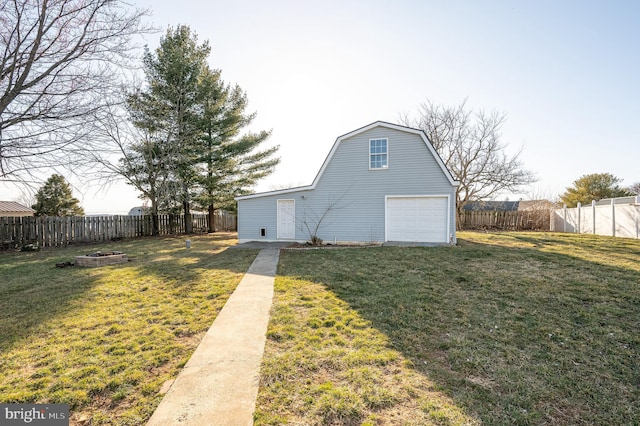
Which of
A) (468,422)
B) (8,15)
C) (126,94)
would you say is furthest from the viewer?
(126,94)

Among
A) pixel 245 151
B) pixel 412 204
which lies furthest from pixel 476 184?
pixel 245 151

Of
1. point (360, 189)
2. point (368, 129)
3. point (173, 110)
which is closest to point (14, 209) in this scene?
point (173, 110)

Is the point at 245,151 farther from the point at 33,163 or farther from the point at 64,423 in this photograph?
the point at 64,423

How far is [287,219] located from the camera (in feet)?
45.1

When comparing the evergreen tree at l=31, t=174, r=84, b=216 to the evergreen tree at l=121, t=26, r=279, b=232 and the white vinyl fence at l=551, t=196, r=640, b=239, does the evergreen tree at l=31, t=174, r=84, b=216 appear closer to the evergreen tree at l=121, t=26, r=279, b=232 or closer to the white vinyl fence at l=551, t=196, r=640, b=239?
the evergreen tree at l=121, t=26, r=279, b=232

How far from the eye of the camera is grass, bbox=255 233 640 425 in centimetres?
239

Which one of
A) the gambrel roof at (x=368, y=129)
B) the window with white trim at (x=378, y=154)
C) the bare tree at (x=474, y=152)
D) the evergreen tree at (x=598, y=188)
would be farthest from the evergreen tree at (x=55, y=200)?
the evergreen tree at (x=598, y=188)

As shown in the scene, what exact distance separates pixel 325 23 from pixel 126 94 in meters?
6.45

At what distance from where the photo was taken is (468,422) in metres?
2.20

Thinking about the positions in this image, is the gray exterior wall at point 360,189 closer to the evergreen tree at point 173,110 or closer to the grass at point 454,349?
the grass at point 454,349

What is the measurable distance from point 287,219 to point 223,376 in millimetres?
11060

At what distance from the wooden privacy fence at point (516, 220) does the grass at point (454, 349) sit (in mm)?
16334

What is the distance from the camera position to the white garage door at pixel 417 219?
1205 cm

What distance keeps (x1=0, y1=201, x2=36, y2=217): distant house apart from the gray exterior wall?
28.7m
